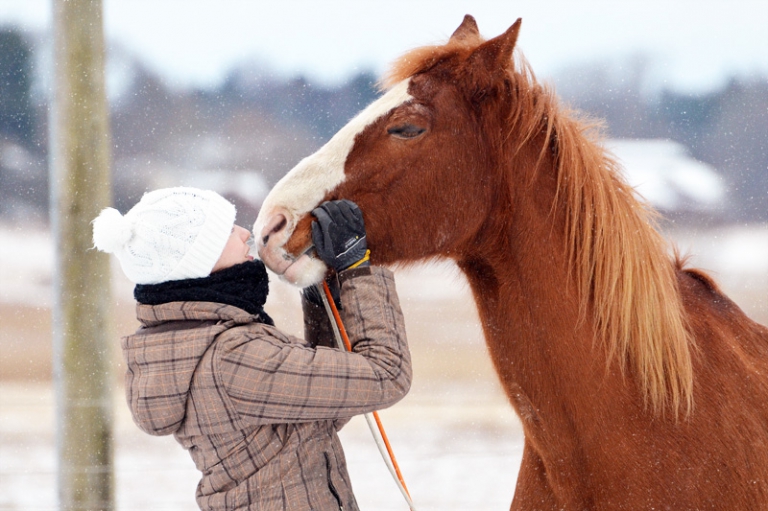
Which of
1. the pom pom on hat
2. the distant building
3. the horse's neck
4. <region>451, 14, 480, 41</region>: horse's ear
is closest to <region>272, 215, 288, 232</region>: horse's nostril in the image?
the pom pom on hat

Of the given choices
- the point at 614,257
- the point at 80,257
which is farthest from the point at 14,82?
the point at 614,257

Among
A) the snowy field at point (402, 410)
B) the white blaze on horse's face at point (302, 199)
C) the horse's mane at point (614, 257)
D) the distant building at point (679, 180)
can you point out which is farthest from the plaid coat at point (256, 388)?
the distant building at point (679, 180)

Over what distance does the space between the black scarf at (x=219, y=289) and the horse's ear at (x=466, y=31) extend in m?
0.83

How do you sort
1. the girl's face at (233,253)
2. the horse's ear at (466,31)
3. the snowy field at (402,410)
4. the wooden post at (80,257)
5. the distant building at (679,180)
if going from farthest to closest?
the distant building at (679,180)
the snowy field at (402,410)
the wooden post at (80,257)
the horse's ear at (466,31)
the girl's face at (233,253)

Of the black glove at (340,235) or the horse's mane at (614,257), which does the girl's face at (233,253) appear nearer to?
the black glove at (340,235)

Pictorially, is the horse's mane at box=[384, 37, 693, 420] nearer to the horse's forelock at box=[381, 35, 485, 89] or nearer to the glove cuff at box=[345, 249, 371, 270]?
the horse's forelock at box=[381, 35, 485, 89]

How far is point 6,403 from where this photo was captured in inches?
135

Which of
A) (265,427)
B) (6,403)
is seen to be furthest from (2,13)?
(265,427)

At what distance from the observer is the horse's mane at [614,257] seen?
1.28 metres

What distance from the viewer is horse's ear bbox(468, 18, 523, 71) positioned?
1.33 metres

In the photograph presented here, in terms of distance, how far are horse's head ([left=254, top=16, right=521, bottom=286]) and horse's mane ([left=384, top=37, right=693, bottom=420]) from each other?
2.6 inches

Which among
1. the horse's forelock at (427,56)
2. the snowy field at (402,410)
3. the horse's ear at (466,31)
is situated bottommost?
the snowy field at (402,410)

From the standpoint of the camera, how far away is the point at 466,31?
163 cm

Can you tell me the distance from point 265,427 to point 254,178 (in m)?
2.80
